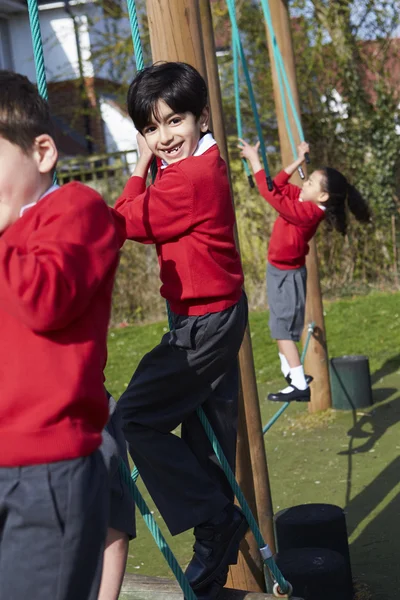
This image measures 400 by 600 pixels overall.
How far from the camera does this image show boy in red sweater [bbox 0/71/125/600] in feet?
5.28

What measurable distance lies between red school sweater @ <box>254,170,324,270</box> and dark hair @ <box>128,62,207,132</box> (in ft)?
8.07

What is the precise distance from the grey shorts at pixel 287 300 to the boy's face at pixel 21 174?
12.6ft

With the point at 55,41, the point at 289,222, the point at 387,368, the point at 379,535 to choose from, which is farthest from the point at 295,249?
the point at 55,41

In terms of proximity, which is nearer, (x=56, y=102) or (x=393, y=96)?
(x=393, y=96)

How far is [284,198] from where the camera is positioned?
207 inches

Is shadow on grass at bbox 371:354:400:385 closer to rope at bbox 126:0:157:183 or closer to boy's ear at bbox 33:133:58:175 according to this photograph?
rope at bbox 126:0:157:183

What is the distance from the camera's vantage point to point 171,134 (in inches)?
101

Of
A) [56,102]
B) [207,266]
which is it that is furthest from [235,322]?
[56,102]

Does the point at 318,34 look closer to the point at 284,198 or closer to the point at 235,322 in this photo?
the point at 284,198

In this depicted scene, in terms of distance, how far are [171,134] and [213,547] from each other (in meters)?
1.26

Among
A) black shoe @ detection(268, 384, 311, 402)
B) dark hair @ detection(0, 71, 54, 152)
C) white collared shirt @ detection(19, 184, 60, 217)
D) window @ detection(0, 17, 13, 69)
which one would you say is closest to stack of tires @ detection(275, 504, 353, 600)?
black shoe @ detection(268, 384, 311, 402)

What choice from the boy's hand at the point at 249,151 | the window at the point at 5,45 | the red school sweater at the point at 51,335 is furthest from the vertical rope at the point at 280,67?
the window at the point at 5,45

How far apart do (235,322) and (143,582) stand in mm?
909

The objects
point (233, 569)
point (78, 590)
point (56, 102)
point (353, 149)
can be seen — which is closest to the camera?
point (78, 590)
